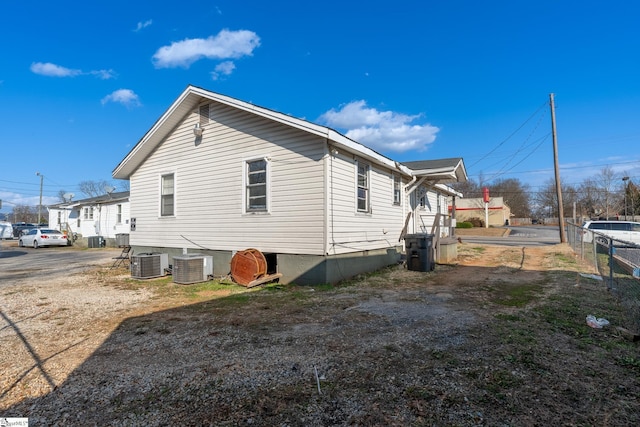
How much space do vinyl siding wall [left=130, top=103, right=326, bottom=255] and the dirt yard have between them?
2.30 m

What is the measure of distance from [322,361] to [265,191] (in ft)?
19.2

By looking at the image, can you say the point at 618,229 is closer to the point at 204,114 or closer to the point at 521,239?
the point at 521,239

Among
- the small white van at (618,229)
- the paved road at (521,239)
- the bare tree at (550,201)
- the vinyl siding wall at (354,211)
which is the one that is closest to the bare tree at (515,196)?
the bare tree at (550,201)

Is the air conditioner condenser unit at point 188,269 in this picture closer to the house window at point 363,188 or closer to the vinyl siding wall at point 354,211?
the vinyl siding wall at point 354,211

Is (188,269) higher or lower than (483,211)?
lower

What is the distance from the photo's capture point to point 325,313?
17.9ft

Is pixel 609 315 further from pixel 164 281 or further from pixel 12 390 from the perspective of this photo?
pixel 164 281

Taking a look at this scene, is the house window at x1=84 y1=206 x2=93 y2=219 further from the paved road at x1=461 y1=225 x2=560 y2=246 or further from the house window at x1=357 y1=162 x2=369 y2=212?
the paved road at x1=461 y1=225 x2=560 y2=246

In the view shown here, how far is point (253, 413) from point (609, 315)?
17.7 ft

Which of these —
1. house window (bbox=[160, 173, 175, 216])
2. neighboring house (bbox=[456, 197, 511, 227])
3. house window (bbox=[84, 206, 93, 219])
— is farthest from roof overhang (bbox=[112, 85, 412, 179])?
neighboring house (bbox=[456, 197, 511, 227])

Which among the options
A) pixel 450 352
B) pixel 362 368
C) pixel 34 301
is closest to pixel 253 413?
pixel 362 368

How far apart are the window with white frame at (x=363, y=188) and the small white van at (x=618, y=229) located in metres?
→ 13.1

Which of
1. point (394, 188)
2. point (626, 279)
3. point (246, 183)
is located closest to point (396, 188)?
point (394, 188)

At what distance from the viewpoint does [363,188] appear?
945cm
